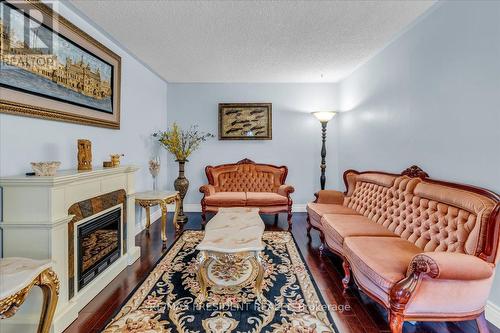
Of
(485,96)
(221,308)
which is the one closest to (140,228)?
(221,308)

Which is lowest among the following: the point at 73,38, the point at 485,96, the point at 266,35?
the point at 485,96

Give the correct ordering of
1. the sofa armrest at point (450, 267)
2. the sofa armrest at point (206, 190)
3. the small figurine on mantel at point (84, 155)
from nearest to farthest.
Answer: the sofa armrest at point (450, 267) → the small figurine on mantel at point (84, 155) → the sofa armrest at point (206, 190)

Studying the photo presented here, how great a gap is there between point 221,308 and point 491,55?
305cm

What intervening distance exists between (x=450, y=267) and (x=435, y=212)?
2.76ft

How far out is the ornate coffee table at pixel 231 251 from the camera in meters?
2.27

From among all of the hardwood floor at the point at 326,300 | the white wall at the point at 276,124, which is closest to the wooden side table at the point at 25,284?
the hardwood floor at the point at 326,300

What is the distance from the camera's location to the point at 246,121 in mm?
5484

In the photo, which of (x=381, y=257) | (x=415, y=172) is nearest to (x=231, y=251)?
(x=381, y=257)

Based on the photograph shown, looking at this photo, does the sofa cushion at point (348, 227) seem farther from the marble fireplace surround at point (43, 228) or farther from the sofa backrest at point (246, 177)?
the marble fireplace surround at point (43, 228)

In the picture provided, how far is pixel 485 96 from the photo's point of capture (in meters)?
2.09

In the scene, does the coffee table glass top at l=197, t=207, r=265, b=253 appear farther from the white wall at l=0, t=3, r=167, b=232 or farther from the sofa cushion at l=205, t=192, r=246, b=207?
the white wall at l=0, t=3, r=167, b=232

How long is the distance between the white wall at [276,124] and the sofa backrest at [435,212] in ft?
6.86

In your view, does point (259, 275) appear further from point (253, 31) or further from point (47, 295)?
point (253, 31)

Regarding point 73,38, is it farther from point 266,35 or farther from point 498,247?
point 498,247
